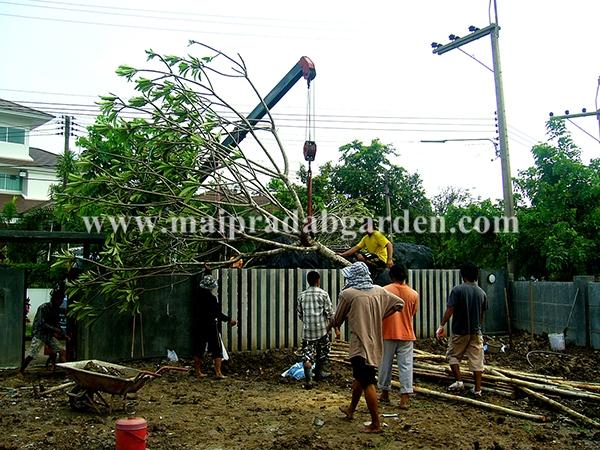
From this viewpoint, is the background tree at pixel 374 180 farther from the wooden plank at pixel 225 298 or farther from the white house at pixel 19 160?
the white house at pixel 19 160

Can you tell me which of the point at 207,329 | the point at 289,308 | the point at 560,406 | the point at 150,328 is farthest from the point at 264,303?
the point at 560,406

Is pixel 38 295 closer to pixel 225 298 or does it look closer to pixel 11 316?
pixel 11 316

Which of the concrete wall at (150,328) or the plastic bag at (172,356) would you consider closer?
the concrete wall at (150,328)

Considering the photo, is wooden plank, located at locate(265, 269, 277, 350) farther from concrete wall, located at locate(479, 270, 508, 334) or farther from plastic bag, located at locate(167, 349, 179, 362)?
concrete wall, located at locate(479, 270, 508, 334)

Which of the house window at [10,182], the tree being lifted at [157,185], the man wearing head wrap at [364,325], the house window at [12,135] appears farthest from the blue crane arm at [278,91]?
the house window at [10,182]

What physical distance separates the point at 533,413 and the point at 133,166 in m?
7.24

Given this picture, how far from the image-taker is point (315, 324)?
854 cm

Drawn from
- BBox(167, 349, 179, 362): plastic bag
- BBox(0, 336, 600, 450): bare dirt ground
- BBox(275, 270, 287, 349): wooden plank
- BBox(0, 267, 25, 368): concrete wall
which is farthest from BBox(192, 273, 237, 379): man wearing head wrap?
BBox(0, 267, 25, 368): concrete wall

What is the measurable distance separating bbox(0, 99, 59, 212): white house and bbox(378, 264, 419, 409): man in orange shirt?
90.8 ft

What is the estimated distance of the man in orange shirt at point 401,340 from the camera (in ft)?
23.7

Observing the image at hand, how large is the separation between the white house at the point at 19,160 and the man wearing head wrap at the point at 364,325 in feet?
92.1

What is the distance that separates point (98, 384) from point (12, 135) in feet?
95.0

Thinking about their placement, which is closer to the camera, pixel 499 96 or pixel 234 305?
pixel 234 305

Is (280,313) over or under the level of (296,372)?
over
